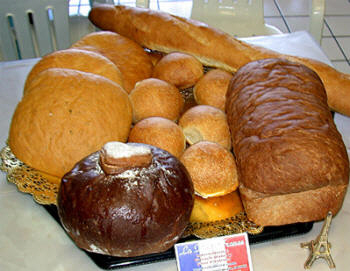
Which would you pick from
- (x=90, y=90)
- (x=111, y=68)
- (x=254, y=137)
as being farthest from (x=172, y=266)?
(x=111, y=68)

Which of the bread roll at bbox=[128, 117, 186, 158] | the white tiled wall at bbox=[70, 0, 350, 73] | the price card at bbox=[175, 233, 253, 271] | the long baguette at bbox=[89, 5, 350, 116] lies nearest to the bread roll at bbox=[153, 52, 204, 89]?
the long baguette at bbox=[89, 5, 350, 116]

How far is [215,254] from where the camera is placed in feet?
2.89

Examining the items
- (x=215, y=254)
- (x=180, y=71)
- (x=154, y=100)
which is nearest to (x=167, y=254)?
(x=215, y=254)

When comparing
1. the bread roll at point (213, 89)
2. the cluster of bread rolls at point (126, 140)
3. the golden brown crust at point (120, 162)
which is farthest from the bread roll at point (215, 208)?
the bread roll at point (213, 89)

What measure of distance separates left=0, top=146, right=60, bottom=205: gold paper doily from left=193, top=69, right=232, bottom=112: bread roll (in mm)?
519

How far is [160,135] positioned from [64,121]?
247 mm

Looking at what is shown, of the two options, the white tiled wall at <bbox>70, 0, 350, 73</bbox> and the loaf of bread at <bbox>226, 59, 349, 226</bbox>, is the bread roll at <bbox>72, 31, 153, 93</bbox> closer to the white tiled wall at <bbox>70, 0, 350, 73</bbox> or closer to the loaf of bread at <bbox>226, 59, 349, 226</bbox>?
the loaf of bread at <bbox>226, 59, 349, 226</bbox>

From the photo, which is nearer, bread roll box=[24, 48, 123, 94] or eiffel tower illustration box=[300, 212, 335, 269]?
eiffel tower illustration box=[300, 212, 335, 269]

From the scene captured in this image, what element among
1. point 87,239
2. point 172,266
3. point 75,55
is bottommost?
point 172,266

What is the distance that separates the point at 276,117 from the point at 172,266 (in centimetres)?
44

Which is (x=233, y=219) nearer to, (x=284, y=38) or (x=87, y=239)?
(x=87, y=239)

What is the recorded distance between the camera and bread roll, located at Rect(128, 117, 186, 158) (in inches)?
41.4

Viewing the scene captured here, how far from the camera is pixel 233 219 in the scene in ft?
3.19

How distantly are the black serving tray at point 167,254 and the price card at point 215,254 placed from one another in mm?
65
